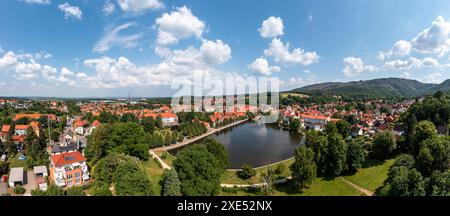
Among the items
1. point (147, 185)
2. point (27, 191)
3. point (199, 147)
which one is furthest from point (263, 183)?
point (27, 191)

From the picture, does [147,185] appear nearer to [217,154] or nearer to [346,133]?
[217,154]

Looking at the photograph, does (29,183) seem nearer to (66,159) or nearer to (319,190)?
(66,159)

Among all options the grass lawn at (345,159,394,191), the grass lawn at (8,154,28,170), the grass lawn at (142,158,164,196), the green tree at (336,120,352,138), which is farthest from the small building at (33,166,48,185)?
the green tree at (336,120,352,138)

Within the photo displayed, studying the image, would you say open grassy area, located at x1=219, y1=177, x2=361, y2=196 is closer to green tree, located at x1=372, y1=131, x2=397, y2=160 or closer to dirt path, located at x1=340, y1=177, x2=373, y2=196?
dirt path, located at x1=340, y1=177, x2=373, y2=196

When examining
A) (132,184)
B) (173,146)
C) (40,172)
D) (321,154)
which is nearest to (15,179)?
(40,172)

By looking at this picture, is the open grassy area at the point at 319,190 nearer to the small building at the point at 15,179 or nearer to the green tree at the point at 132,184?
the green tree at the point at 132,184

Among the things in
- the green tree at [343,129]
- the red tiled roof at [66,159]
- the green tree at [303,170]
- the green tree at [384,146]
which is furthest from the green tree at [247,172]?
the green tree at [343,129]
